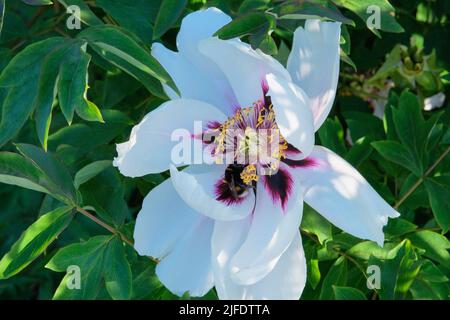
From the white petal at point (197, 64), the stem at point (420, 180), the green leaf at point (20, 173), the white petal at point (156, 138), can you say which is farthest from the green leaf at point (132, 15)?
the stem at point (420, 180)

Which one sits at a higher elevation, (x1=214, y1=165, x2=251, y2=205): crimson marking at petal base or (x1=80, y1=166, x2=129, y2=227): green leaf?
(x1=214, y1=165, x2=251, y2=205): crimson marking at petal base

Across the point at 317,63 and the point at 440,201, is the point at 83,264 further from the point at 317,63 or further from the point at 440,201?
the point at 440,201

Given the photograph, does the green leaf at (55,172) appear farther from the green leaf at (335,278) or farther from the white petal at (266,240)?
the green leaf at (335,278)

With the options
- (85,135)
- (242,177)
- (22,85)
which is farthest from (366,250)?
(22,85)

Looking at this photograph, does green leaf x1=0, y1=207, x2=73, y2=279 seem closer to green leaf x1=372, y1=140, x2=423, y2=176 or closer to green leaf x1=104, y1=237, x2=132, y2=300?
green leaf x1=104, y1=237, x2=132, y2=300

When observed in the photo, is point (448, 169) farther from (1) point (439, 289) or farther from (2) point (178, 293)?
(2) point (178, 293)

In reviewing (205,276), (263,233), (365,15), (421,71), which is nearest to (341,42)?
(365,15)

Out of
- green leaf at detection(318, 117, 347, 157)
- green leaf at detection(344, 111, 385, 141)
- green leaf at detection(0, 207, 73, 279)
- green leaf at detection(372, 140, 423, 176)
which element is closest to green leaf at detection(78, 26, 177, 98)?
green leaf at detection(0, 207, 73, 279)
